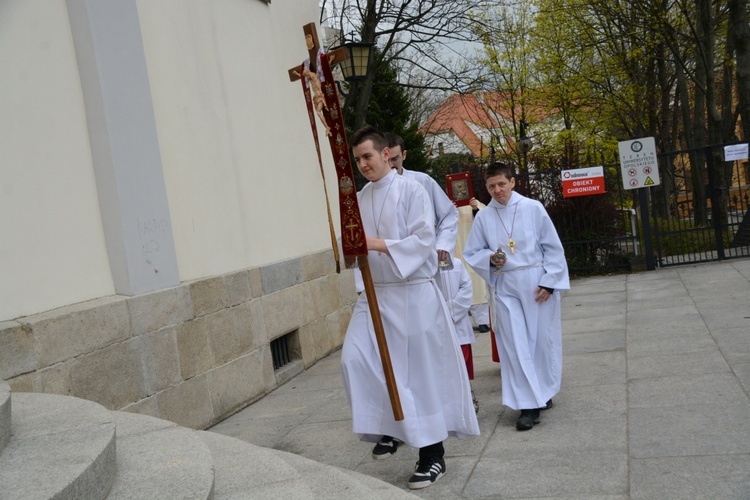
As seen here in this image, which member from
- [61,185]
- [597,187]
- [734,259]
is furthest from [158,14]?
[734,259]

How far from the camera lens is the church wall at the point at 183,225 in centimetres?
548

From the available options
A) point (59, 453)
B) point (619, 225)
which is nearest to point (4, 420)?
A: point (59, 453)

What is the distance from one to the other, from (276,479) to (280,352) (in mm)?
5095

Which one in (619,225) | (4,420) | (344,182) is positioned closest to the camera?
(4,420)

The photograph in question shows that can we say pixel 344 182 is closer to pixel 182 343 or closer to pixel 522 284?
pixel 522 284

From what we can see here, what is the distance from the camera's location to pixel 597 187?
49.0ft

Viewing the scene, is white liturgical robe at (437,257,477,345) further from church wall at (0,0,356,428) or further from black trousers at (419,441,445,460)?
black trousers at (419,441,445,460)

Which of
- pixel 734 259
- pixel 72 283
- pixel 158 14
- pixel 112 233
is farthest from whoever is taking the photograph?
pixel 734 259

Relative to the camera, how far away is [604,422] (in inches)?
229

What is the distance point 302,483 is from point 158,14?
473 cm

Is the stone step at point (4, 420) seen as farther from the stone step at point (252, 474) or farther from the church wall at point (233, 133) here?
the church wall at point (233, 133)

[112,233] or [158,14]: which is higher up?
[158,14]

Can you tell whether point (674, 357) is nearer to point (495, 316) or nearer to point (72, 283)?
point (495, 316)

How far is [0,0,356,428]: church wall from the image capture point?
548 cm
